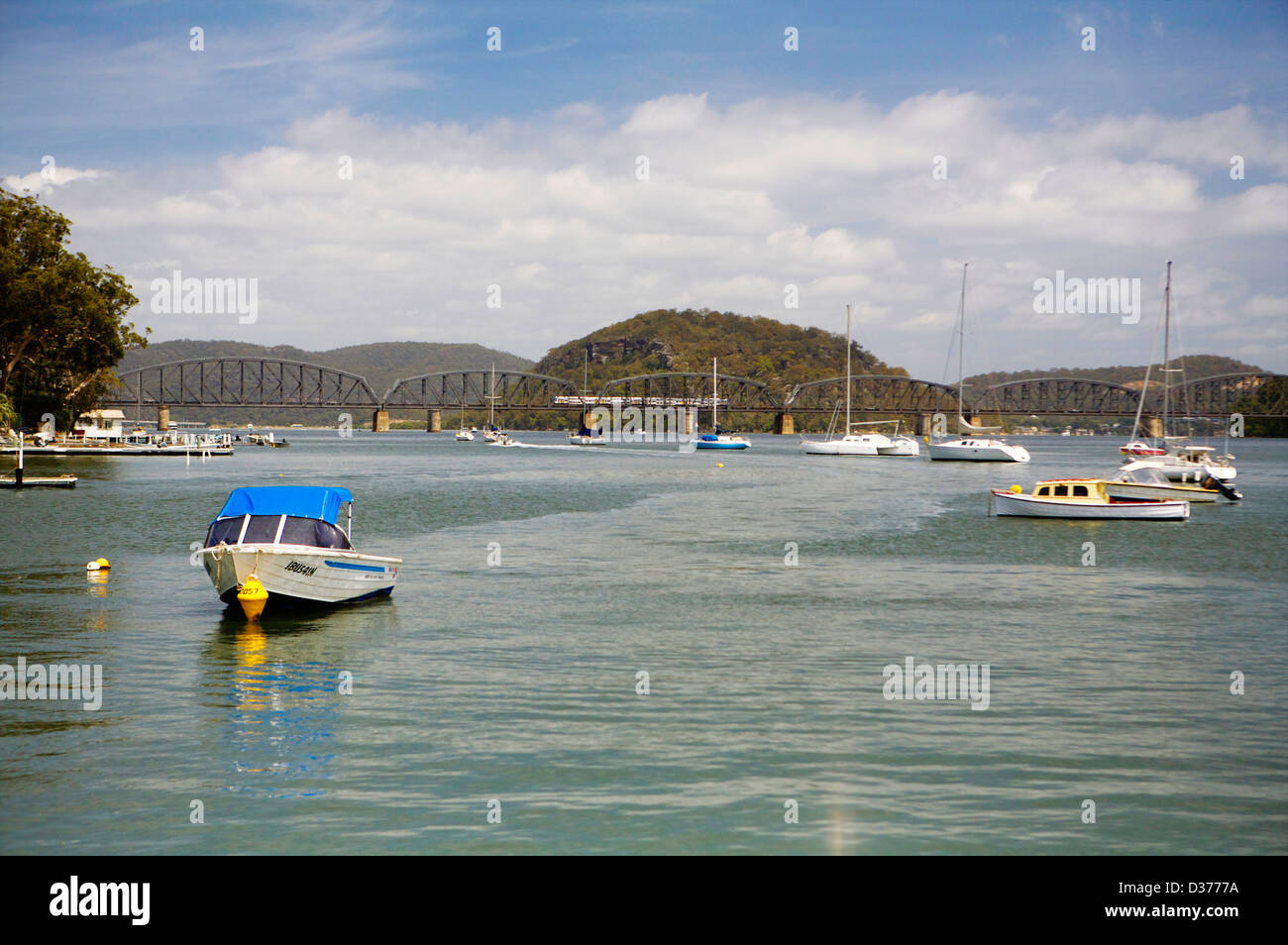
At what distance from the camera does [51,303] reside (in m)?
94.6

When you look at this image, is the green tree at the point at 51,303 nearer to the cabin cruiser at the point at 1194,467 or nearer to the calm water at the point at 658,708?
the calm water at the point at 658,708

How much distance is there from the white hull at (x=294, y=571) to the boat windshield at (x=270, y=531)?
64cm

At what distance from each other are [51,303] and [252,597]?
82.5 metres

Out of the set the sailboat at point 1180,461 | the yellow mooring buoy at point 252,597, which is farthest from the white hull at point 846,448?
the yellow mooring buoy at point 252,597

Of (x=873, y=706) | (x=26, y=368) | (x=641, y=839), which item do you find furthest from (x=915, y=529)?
(x=26, y=368)

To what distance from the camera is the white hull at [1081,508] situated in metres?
57.6

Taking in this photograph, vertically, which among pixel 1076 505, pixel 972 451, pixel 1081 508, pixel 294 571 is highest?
pixel 972 451

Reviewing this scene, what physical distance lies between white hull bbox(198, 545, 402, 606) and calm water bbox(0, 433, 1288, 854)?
769 mm

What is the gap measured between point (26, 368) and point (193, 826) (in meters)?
115

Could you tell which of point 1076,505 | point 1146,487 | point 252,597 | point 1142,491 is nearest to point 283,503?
point 252,597

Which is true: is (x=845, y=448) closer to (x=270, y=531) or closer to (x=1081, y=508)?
(x=1081, y=508)

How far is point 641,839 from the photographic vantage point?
42.1 feet

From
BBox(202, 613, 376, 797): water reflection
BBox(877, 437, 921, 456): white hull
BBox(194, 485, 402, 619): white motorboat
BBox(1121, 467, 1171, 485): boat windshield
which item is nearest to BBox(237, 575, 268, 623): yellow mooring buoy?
BBox(194, 485, 402, 619): white motorboat
